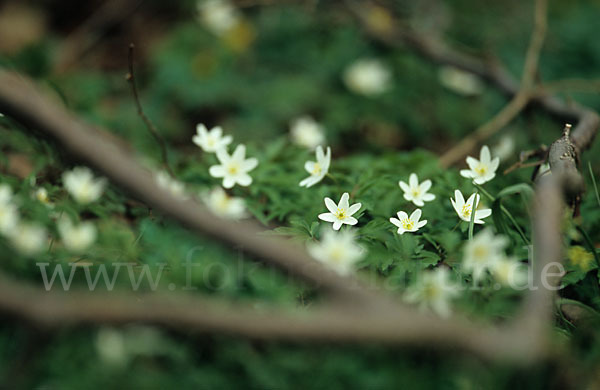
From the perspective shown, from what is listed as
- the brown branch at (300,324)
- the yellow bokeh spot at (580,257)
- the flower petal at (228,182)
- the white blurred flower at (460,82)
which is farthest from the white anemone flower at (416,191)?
the white blurred flower at (460,82)

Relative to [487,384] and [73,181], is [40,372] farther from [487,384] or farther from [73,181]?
[487,384]

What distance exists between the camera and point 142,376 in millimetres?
1059

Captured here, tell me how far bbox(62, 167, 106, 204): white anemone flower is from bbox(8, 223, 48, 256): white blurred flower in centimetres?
19

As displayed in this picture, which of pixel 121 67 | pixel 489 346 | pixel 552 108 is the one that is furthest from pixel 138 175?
pixel 121 67

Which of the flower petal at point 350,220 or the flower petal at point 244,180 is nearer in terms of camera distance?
the flower petal at point 350,220

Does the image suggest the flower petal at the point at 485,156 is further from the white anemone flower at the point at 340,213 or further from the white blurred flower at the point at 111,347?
the white blurred flower at the point at 111,347

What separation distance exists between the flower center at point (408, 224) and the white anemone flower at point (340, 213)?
0.42 feet

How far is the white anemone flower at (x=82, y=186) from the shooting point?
1441 mm

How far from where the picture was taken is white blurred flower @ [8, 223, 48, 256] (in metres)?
1.25

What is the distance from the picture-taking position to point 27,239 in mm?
1246

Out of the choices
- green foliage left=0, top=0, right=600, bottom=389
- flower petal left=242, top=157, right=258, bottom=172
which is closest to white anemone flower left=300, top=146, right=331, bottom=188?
green foliage left=0, top=0, right=600, bottom=389

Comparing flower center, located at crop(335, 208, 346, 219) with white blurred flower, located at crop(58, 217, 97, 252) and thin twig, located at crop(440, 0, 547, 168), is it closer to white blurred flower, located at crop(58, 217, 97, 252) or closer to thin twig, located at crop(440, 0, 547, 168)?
white blurred flower, located at crop(58, 217, 97, 252)

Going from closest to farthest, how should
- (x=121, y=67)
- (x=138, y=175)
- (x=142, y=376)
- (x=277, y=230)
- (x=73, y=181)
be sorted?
1. (x=138, y=175)
2. (x=142, y=376)
3. (x=277, y=230)
4. (x=73, y=181)
5. (x=121, y=67)

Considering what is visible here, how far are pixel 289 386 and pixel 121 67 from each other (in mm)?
3435
